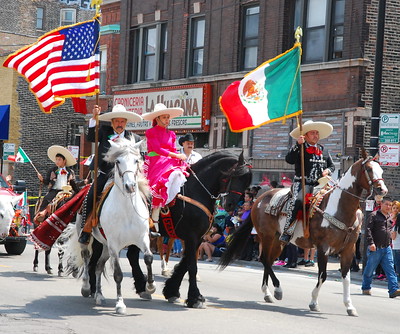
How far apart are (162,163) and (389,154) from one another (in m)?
8.87

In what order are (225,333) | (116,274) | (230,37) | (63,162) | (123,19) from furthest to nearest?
(123,19) < (230,37) < (63,162) < (116,274) < (225,333)

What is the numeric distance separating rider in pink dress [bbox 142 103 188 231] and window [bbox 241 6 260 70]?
17.7m

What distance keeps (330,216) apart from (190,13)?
836 inches

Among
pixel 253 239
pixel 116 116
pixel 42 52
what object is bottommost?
pixel 253 239

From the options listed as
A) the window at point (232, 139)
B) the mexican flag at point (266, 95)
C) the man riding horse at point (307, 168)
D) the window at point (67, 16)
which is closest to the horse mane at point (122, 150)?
the mexican flag at point (266, 95)

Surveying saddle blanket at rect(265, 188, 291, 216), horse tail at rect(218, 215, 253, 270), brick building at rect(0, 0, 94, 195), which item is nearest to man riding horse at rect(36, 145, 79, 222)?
horse tail at rect(218, 215, 253, 270)

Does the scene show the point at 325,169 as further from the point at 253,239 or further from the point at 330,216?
the point at 253,239

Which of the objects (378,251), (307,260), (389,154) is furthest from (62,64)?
(307,260)

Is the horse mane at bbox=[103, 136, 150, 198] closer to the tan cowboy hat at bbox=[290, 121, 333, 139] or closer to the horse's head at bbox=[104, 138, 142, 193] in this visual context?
the horse's head at bbox=[104, 138, 142, 193]

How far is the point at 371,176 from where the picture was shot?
12.9 meters

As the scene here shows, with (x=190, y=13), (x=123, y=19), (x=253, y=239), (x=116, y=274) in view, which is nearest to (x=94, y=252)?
(x=116, y=274)

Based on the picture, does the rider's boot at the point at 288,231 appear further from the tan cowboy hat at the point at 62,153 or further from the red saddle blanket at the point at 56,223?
the tan cowboy hat at the point at 62,153

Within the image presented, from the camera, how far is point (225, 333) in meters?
9.86

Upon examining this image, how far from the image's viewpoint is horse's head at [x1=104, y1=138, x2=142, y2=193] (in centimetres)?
1078
